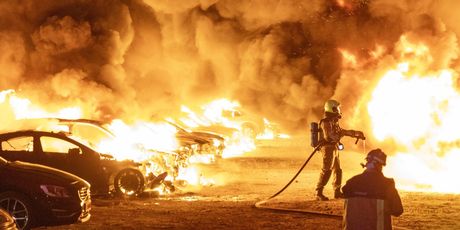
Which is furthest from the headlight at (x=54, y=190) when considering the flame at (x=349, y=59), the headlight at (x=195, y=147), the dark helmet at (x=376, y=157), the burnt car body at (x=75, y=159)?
the flame at (x=349, y=59)

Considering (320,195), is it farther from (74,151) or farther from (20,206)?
(20,206)

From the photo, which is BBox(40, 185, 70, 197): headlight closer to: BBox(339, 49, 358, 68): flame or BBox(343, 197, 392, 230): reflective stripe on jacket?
BBox(343, 197, 392, 230): reflective stripe on jacket

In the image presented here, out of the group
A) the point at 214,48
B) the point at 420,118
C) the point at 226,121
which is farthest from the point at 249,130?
the point at 420,118

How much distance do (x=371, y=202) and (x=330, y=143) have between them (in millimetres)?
6424

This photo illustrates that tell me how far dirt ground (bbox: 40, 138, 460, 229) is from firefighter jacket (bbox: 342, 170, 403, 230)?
3.96m

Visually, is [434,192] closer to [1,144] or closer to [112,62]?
[1,144]

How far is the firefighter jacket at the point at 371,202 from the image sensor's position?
588 cm

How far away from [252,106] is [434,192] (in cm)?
1232

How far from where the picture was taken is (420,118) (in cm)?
1533

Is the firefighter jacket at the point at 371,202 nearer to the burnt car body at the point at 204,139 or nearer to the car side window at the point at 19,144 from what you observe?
the car side window at the point at 19,144

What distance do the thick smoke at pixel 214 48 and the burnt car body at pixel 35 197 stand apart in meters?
9.58

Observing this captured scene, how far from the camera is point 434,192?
13.4 metres

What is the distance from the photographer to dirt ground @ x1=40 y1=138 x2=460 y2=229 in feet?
33.1

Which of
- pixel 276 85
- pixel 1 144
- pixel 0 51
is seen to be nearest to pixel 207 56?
pixel 276 85
